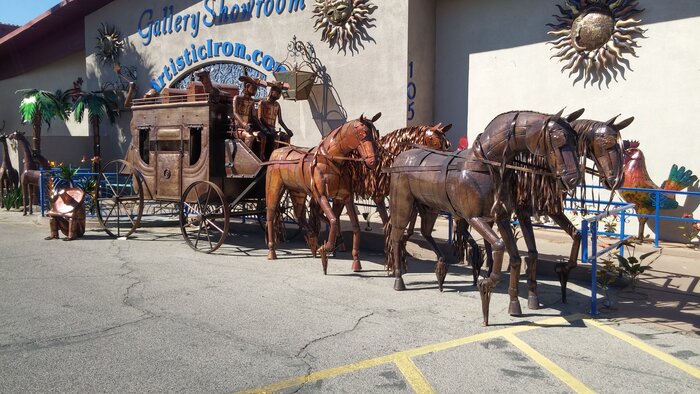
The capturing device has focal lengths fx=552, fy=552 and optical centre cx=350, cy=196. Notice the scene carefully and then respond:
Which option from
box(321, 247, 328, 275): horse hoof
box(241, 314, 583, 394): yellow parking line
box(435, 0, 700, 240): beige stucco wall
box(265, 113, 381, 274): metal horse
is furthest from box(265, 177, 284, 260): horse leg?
box(435, 0, 700, 240): beige stucco wall

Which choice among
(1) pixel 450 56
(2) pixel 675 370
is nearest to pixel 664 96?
(1) pixel 450 56

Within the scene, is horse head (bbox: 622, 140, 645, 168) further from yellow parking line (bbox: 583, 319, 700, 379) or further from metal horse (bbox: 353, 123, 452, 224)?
yellow parking line (bbox: 583, 319, 700, 379)

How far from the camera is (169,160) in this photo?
9.98 m

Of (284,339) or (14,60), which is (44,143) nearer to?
(14,60)

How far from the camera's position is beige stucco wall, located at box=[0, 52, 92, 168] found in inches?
784

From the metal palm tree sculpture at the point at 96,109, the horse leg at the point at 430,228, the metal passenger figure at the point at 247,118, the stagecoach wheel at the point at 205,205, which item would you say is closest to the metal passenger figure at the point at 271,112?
the metal passenger figure at the point at 247,118

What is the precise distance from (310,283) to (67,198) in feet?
19.8

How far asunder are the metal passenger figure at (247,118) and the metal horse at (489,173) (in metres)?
3.53

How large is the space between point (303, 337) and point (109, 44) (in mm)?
18220

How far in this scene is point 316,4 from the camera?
528 inches

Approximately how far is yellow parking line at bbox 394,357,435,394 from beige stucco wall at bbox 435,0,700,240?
735cm

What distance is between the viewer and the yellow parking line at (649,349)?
14.4 ft

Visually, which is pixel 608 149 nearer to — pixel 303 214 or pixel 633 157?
pixel 633 157

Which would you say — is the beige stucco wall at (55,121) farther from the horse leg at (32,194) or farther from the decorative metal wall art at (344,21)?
the decorative metal wall art at (344,21)
